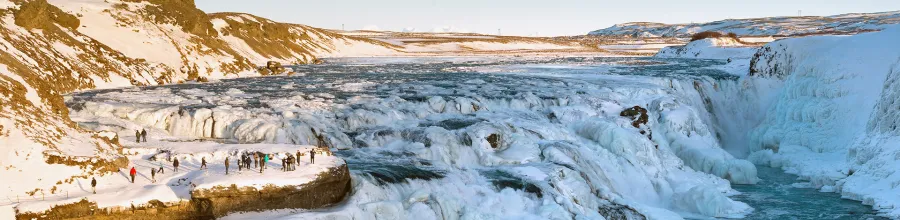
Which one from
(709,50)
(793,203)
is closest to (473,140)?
(793,203)

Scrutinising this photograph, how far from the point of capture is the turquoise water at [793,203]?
25.7m

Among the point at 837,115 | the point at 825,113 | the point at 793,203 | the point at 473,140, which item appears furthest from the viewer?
the point at 825,113

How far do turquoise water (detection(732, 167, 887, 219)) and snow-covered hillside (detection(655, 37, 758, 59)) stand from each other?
54.7 metres

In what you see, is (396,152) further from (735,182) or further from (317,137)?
(735,182)

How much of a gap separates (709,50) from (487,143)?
6937cm

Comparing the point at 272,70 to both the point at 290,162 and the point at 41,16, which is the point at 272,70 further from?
the point at 290,162

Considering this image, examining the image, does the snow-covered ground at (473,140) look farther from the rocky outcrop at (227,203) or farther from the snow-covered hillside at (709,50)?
the snow-covered hillside at (709,50)

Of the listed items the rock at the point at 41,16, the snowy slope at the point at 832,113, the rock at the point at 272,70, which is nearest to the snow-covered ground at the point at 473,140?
the snowy slope at the point at 832,113

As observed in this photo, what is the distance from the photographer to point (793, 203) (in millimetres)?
27531

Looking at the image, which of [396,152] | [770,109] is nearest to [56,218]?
[396,152]

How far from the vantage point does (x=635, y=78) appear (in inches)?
1971

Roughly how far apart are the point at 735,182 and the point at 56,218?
24.1 m

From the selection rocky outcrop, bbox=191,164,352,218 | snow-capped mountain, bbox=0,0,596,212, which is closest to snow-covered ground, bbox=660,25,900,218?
rocky outcrop, bbox=191,164,352,218

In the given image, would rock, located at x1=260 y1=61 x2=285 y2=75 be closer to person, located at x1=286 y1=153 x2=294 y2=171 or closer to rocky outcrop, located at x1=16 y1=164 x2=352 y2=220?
person, located at x1=286 y1=153 x2=294 y2=171
